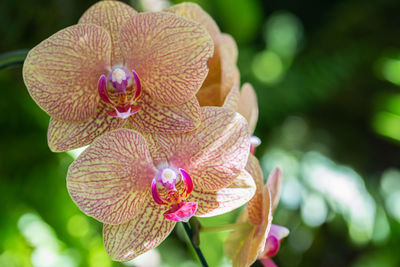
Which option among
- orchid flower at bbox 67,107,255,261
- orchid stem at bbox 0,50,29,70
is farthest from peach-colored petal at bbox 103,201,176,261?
orchid stem at bbox 0,50,29,70

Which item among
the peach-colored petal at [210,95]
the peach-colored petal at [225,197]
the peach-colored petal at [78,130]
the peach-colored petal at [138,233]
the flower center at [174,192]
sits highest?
the peach-colored petal at [78,130]

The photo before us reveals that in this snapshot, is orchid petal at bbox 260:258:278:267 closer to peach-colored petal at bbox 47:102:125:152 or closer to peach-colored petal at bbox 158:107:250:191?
peach-colored petal at bbox 158:107:250:191

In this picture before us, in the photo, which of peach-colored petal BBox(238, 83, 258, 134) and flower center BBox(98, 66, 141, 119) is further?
peach-colored petal BBox(238, 83, 258, 134)

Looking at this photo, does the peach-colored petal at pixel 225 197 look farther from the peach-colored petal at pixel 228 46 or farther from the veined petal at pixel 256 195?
the peach-colored petal at pixel 228 46

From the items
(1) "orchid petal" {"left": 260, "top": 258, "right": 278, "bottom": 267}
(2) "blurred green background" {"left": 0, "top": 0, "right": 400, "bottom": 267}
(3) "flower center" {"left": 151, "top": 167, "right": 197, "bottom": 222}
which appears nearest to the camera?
(3) "flower center" {"left": 151, "top": 167, "right": 197, "bottom": 222}

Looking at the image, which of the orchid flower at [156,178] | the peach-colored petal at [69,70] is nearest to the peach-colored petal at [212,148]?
the orchid flower at [156,178]

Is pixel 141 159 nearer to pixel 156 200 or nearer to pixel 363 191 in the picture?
pixel 156 200
